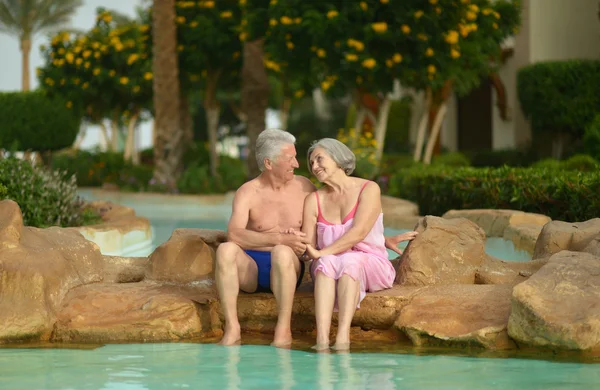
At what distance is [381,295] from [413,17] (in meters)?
12.0

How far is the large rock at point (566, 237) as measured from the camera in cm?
759

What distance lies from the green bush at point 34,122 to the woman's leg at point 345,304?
17.8 m

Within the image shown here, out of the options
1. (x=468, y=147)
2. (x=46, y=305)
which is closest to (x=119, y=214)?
(x=46, y=305)

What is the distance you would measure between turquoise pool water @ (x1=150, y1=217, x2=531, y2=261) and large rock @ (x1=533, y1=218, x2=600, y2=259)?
2056 millimetres

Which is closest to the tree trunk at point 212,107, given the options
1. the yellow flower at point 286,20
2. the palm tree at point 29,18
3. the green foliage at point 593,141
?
the yellow flower at point 286,20

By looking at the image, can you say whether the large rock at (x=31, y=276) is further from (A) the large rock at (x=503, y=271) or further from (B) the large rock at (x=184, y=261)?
(A) the large rock at (x=503, y=271)

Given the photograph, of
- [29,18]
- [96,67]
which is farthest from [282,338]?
[29,18]

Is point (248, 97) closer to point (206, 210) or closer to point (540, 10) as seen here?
point (206, 210)

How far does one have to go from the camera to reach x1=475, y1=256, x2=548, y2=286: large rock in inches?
287

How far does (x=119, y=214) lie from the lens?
1246 centimetres

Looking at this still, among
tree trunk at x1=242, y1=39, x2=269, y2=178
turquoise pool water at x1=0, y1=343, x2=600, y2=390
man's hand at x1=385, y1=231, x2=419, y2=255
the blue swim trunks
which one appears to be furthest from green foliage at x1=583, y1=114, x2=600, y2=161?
turquoise pool water at x1=0, y1=343, x2=600, y2=390

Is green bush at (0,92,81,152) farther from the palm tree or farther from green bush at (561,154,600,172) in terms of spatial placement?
the palm tree

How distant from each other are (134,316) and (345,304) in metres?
1.49

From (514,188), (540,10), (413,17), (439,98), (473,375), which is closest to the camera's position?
(473,375)
